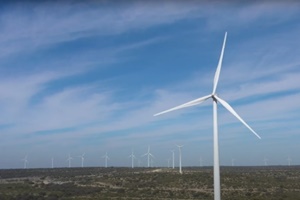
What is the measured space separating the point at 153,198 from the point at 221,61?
3446 cm

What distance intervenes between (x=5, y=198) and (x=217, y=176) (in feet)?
137

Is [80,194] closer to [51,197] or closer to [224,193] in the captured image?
[51,197]

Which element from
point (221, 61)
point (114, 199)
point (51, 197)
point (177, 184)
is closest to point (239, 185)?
point (177, 184)

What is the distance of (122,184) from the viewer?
3182 inches

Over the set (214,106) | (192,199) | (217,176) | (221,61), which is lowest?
(192,199)

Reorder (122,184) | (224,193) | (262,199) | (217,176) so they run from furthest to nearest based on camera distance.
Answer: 1. (122,184)
2. (224,193)
3. (262,199)
4. (217,176)

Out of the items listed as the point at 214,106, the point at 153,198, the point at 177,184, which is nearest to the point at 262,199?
the point at 153,198

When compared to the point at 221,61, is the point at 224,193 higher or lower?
lower

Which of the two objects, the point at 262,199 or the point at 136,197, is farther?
the point at 136,197

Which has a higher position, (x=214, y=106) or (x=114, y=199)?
(x=214, y=106)

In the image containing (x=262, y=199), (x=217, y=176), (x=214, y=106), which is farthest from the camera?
(x=262, y=199)

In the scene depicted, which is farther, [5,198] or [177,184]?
[177,184]

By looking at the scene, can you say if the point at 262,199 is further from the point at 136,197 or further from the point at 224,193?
the point at 136,197

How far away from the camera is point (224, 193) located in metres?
60.1
